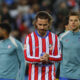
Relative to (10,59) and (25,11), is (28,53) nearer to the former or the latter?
(10,59)

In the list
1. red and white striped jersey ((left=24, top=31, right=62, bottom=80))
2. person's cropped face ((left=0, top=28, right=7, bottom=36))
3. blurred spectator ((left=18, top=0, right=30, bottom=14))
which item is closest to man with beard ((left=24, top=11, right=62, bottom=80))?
red and white striped jersey ((left=24, top=31, right=62, bottom=80))

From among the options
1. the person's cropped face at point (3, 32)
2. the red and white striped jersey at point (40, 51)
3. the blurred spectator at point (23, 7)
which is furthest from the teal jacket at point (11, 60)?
the blurred spectator at point (23, 7)

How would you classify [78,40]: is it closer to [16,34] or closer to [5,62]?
[5,62]

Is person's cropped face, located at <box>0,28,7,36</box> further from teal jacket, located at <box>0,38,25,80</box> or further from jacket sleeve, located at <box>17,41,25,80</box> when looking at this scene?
jacket sleeve, located at <box>17,41,25,80</box>

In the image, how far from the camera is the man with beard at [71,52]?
21.1 feet

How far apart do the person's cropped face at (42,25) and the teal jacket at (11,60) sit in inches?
20.7

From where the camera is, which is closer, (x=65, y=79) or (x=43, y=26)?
(x=43, y=26)

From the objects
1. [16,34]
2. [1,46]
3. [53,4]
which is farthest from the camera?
[53,4]

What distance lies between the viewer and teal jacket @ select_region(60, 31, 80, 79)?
6.44 metres

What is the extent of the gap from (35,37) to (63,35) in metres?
1.00

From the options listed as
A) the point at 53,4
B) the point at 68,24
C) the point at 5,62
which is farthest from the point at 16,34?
the point at 5,62

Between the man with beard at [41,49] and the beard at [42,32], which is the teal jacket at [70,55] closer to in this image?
the man with beard at [41,49]

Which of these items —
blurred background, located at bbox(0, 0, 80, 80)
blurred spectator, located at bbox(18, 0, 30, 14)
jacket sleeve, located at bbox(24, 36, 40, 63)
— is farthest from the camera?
blurred spectator, located at bbox(18, 0, 30, 14)

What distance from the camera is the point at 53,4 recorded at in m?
14.4
